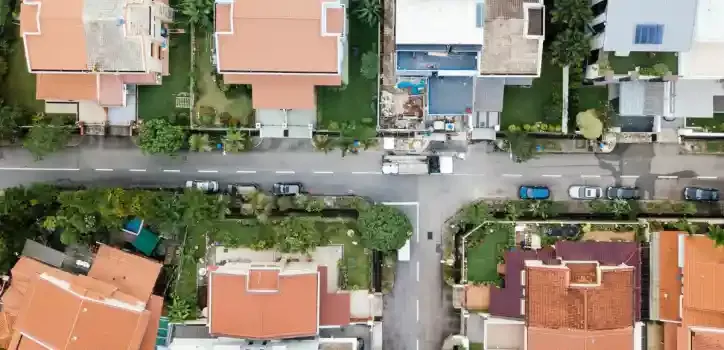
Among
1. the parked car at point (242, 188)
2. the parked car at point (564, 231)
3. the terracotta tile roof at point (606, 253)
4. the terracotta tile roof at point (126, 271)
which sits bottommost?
the terracotta tile roof at point (126, 271)

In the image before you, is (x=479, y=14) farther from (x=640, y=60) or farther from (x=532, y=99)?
(x=640, y=60)

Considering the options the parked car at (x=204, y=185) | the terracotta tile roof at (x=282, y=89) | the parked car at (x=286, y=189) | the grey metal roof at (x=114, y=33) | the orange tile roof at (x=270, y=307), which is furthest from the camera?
the parked car at (x=204, y=185)

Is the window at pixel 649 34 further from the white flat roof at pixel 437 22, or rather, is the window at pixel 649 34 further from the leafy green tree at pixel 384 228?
the leafy green tree at pixel 384 228

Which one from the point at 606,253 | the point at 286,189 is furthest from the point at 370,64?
the point at 606,253

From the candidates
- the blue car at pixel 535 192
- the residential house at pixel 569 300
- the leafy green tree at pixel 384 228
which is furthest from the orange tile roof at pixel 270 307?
the blue car at pixel 535 192

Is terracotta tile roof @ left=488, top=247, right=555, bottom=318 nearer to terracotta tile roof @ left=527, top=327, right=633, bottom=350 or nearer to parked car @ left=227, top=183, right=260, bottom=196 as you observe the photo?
terracotta tile roof @ left=527, top=327, right=633, bottom=350

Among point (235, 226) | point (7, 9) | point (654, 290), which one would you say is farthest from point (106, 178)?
point (654, 290)

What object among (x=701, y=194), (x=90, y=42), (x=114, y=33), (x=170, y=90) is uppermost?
(x=114, y=33)

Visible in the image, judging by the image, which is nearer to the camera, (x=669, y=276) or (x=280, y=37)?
(x=280, y=37)
